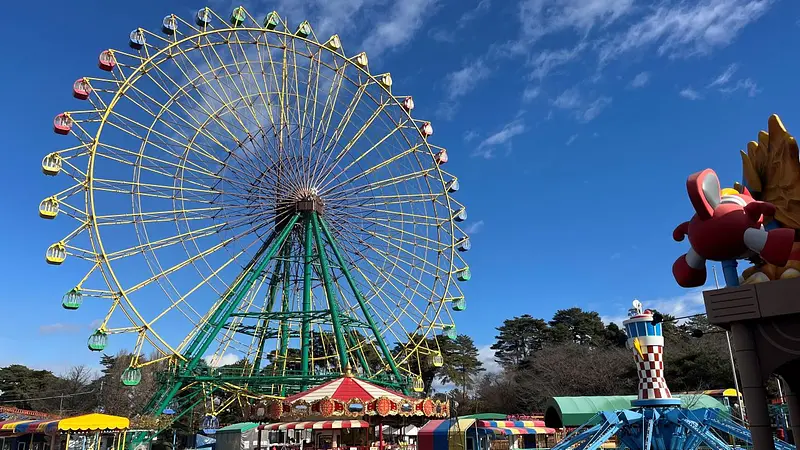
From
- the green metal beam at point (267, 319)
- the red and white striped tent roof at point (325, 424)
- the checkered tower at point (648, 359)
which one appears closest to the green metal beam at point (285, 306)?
the green metal beam at point (267, 319)

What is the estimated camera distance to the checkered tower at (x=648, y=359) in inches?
573

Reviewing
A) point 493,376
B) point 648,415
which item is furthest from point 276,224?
point 493,376

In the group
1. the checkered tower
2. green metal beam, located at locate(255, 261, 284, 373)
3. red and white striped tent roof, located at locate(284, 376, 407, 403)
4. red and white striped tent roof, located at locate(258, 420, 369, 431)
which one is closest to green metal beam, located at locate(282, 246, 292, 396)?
green metal beam, located at locate(255, 261, 284, 373)

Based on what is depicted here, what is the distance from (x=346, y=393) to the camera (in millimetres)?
20172

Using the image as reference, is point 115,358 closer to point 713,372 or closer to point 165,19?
point 165,19

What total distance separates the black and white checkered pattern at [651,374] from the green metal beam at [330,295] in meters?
14.8

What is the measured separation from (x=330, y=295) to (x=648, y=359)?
16.8 metres

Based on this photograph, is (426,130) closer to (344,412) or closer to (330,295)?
(330,295)

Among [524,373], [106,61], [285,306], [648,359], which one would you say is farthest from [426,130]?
[524,373]

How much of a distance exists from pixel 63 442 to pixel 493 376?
4106 cm

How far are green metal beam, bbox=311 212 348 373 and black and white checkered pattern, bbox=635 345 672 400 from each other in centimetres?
1479

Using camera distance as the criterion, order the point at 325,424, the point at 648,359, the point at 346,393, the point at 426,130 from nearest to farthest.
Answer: the point at 648,359 → the point at 325,424 → the point at 346,393 → the point at 426,130

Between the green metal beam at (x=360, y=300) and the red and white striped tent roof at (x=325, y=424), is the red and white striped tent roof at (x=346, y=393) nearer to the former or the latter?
the red and white striped tent roof at (x=325, y=424)

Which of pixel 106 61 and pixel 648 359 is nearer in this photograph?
pixel 648 359
